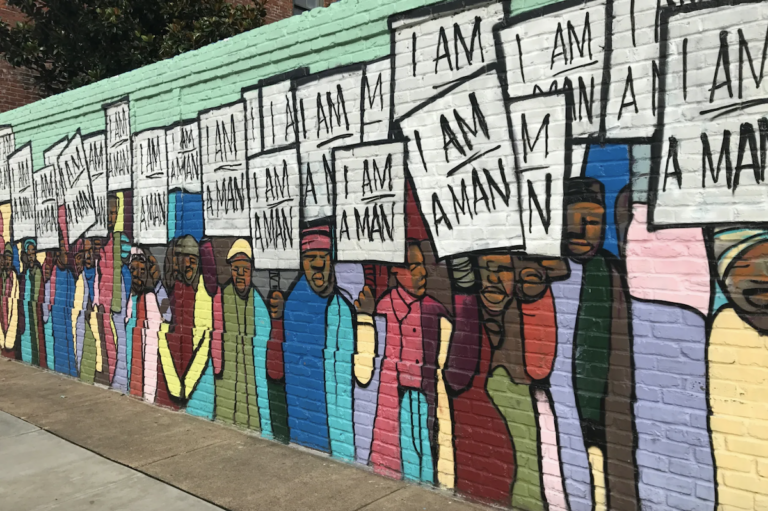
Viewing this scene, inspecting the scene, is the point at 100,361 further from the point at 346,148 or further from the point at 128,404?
the point at 346,148

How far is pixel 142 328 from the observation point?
24.0ft

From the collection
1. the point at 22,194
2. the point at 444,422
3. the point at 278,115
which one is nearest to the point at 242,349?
the point at 278,115

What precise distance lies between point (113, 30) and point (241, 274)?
23.4 ft

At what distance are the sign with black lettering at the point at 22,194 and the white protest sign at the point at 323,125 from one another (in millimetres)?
5643

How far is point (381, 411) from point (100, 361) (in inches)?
182

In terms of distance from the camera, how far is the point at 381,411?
16.0ft

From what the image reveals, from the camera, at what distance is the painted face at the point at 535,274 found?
12.8ft

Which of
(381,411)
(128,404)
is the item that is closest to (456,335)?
(381,411)

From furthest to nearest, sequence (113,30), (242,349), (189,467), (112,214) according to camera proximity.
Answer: (113,30) < (112,214) < (242,349) < (189,467)

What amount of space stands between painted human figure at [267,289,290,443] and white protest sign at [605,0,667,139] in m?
3.19

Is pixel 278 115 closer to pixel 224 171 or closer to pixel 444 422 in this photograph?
pixel 224 171

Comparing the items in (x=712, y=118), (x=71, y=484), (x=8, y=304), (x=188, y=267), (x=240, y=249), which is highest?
(x=712, y=118)

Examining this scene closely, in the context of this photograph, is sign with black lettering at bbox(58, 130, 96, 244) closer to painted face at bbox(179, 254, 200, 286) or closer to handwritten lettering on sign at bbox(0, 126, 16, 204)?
handwritten lettering on sign at bbox(0, 126, 16, 204)

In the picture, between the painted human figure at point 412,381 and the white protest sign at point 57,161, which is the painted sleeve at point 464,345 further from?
the white protest sign at point 57,161
